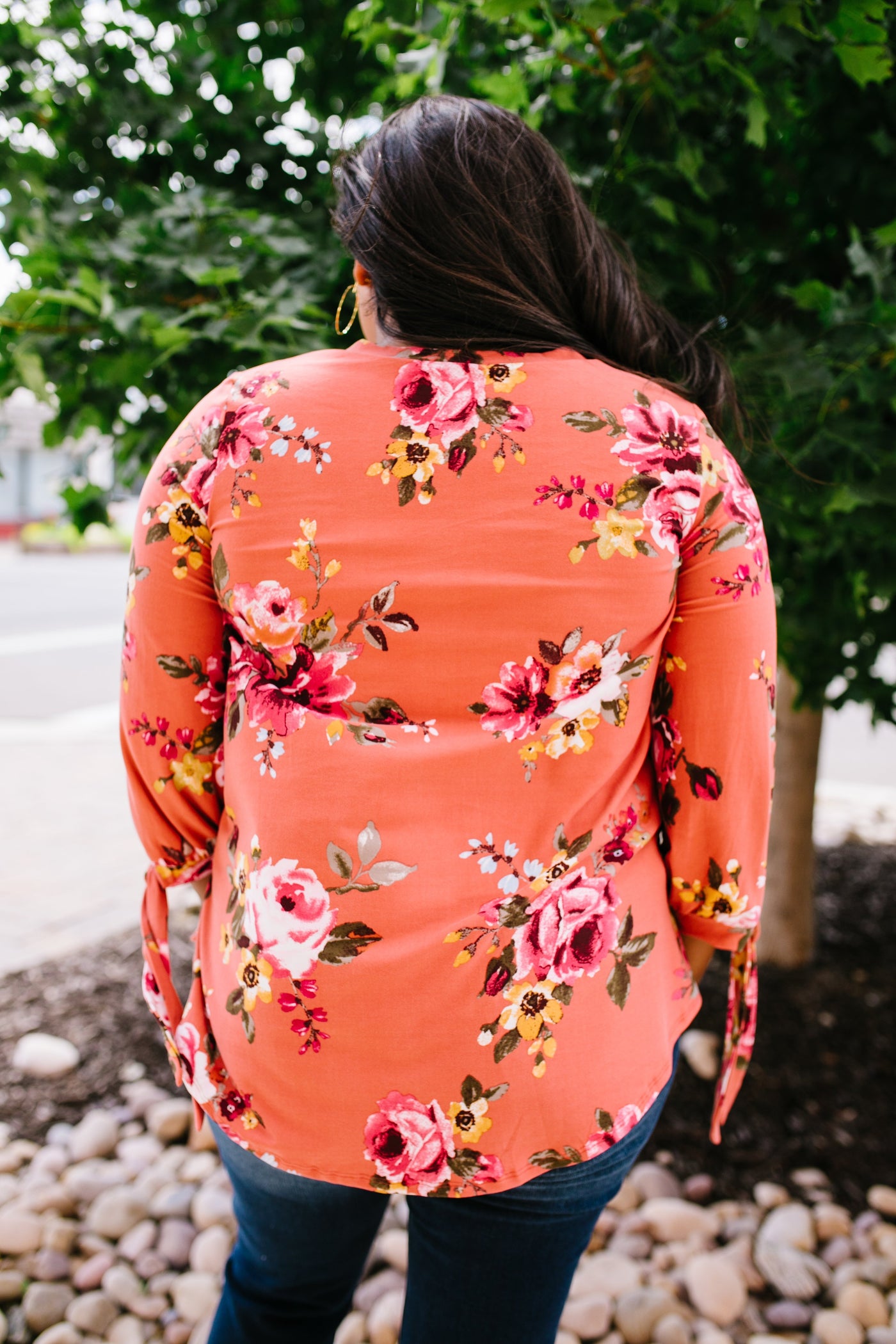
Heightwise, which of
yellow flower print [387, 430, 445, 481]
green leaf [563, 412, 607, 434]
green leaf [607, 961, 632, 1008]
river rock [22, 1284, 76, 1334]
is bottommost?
river rock [22, 1284, 76, 1334]

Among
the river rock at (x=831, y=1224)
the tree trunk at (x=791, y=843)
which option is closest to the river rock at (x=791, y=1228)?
the river rock at (x=831, y=1224)

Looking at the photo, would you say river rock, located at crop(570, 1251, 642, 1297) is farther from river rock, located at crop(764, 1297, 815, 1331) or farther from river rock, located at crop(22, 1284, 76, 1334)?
river rock, located at crop(22, 1284, 76, 1334)

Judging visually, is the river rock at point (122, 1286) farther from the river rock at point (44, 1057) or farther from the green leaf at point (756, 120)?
the green leaf at point (756, 120)

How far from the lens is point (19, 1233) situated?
6.47 ft

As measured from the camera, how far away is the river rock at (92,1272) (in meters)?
1.90

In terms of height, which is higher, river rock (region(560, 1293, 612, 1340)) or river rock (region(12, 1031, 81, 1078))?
river rock (region(560, 1293, 612, 1340))

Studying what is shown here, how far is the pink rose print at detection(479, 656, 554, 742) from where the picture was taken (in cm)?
91

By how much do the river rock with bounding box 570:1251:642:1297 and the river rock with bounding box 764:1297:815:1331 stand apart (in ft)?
0.81

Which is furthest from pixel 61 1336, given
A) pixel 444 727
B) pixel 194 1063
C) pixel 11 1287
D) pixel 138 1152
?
pixel 444 727

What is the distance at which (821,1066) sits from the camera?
250 cm

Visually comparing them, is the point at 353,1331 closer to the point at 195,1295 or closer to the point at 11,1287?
the point at 195,1295

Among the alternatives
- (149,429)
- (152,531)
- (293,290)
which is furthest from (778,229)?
(152,531)

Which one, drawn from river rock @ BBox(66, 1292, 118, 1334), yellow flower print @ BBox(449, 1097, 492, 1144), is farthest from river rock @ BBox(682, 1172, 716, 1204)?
yellow flower print @ BBox(449, 1097, 492, 1144)

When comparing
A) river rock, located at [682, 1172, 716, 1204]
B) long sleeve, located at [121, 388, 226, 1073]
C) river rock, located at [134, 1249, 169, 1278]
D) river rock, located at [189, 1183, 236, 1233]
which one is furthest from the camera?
river rock, located at [682, 1172, 716, 1204]
